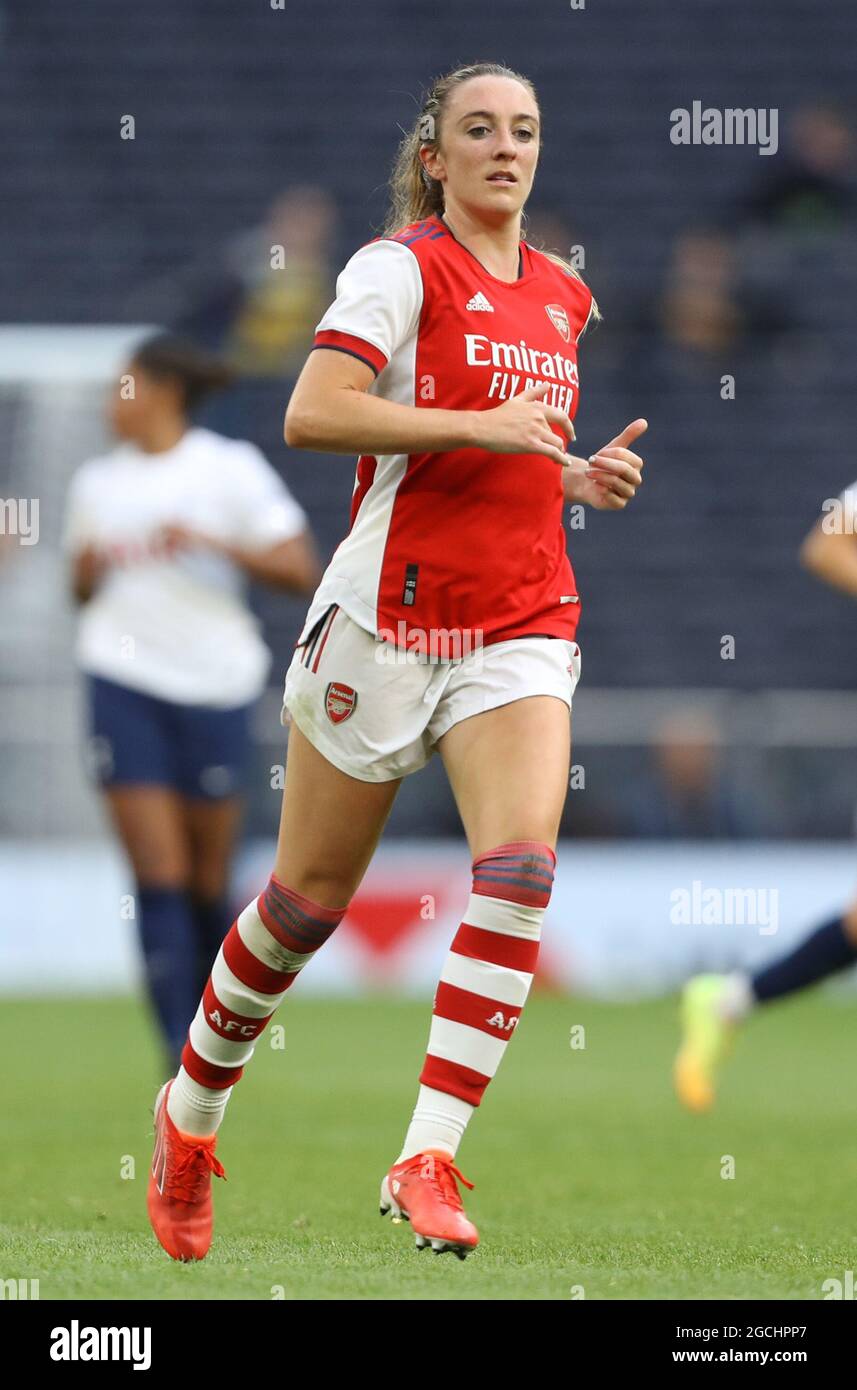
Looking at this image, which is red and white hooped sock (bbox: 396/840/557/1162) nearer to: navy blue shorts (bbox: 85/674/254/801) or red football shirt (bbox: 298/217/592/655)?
red football shirt (bbox: 298/217/592/655)

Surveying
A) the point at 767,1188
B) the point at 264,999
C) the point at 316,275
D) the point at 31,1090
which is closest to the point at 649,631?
the point at 316,275

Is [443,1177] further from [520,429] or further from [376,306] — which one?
[376,306]

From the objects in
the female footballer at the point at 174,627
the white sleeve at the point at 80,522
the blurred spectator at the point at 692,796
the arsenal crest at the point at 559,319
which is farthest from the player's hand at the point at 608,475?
the blurred spectator at the point at 692,796

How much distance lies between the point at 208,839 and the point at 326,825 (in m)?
2.81

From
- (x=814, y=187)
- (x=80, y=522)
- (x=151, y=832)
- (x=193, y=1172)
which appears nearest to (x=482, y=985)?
(x=193, y=1172)

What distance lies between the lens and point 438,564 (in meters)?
4.25

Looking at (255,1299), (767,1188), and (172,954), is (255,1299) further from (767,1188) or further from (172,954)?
(172,954)

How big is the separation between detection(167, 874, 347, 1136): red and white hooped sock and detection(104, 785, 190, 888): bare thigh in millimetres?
2161

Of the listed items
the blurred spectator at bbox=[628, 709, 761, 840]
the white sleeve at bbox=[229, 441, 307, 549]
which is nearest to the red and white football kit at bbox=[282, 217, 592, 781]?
the white sleeve at bbox=[229, 441, 307, 549]

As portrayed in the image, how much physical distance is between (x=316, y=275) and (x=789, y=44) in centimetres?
465

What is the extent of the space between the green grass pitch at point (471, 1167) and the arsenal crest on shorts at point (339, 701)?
1.04m

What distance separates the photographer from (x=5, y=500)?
1263cm

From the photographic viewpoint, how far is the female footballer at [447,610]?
13.4 feet

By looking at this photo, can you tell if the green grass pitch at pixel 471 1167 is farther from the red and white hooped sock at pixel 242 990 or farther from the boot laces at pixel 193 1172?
the red and white hooped sock at pixel 242 990
